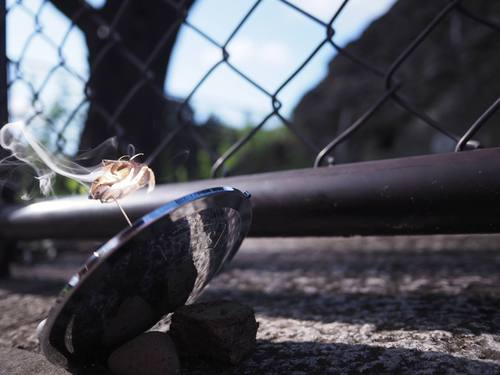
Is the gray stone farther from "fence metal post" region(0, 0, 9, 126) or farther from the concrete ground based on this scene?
"fence metal post" region(0, 0, 9, 126)

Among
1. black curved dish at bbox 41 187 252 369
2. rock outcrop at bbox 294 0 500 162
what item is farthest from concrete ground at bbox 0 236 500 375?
rock outcrop at bbox 294 0 500 162

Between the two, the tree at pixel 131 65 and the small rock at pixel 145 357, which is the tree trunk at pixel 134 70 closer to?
the tree at pixel 131 65

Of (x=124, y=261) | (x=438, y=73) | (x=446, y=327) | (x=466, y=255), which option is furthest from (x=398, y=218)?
(x=438, y=73)

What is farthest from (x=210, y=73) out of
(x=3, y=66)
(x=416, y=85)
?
(x=416, y=85)

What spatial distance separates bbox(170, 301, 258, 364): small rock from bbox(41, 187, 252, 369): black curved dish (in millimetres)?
30

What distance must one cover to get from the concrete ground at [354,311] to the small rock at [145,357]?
2.1 inches

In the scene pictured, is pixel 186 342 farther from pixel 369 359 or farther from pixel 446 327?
pixel 446 327

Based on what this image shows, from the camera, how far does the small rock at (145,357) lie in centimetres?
47

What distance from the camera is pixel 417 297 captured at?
765mm

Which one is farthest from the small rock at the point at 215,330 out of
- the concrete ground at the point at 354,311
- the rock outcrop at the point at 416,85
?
the rock outcrop at the point at 416,85

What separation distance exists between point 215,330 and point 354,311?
0.31 meters

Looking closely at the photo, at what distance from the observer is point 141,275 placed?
44cm

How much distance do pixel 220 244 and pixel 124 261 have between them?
154mm

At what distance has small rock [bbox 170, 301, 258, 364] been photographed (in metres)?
0.51
